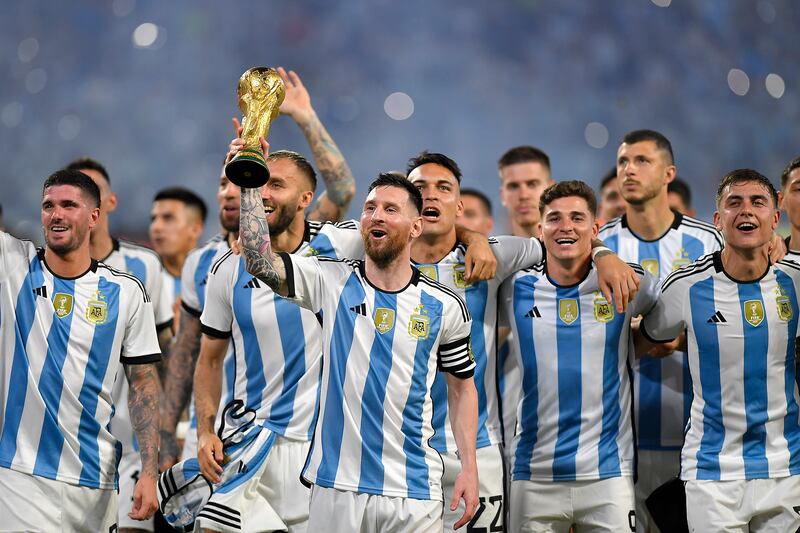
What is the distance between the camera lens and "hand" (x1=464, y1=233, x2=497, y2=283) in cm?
446

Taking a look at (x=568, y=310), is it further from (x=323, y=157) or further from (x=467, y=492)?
(x=323, y=157)

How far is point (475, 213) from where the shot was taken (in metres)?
7.79

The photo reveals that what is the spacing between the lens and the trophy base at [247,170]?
3.29m

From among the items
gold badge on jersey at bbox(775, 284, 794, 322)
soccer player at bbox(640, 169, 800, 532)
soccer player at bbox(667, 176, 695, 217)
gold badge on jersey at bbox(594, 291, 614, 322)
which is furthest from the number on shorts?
soccer player at bbox(667, 176, 695, 217)

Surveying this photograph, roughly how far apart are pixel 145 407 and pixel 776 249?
2.85m

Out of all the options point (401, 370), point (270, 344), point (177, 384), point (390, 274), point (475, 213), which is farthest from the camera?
point (475, 213)

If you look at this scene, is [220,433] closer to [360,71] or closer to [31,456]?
[31,456]

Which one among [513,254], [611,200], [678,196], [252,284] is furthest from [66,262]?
[678,196]

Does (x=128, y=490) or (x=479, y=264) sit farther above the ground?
(x=479, y=264)

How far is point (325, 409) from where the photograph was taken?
12.7 ft

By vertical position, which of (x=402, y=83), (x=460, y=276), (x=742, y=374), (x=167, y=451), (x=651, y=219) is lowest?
(x=167, y=451)

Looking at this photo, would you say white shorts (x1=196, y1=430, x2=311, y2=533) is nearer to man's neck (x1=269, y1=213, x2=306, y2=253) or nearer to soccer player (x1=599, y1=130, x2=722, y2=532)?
man's neck (x1=269, y1=213, x2=306, y2=253)

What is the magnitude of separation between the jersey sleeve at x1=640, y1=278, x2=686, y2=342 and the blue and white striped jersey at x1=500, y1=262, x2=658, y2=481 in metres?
0.06

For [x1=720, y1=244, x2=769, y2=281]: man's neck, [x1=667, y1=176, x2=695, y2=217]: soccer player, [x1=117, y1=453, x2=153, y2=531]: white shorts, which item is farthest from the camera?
[x1=667, y1=176, x2=695, y2=217]: soccer player
